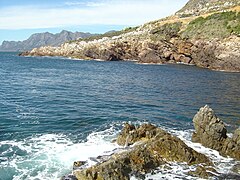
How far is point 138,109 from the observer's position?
4006cm

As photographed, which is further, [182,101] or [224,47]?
[224,47]

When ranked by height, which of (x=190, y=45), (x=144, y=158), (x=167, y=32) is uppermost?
(x=167, y=32)

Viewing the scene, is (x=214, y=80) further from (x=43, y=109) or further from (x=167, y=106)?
(x=43, y=109)

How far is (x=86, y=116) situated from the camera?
1421 inches

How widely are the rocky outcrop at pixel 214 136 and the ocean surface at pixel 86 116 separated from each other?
0.78 m

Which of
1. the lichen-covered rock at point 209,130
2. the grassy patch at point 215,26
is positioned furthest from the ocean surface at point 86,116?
the grassy patch at point 215,26

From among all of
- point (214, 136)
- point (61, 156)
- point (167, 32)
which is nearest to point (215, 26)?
point (167, 32)

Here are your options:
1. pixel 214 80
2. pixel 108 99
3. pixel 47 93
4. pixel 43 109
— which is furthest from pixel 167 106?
pixel 214 80

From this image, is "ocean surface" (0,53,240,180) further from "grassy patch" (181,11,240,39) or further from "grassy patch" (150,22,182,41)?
"grassy patch" (150,22,182,41)

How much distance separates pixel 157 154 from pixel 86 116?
16.2 meters

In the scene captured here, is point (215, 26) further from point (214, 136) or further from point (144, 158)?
point (144, 158)

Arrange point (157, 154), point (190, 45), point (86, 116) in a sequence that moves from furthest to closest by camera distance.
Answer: point (190, 45) < point (86, 116) < point (157, 154)

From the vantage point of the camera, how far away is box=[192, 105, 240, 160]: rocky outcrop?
947 inches

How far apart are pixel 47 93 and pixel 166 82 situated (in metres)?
25.9
